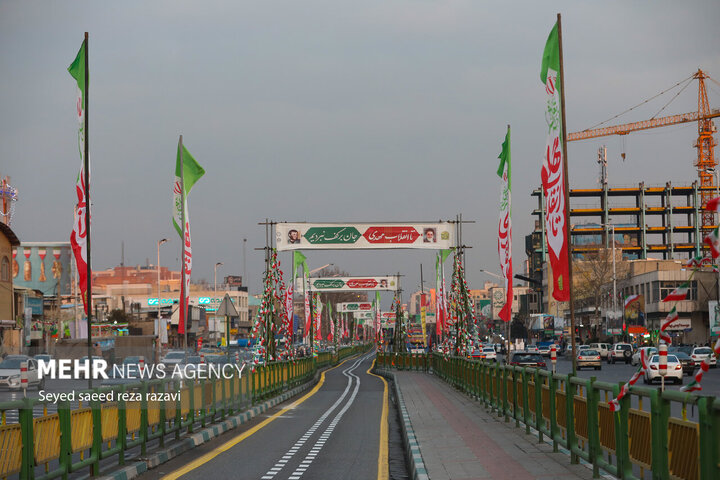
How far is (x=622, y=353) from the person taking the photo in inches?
2896

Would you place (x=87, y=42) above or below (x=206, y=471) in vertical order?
above

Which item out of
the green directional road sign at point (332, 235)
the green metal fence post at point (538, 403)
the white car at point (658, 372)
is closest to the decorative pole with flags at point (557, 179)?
the green metal fence post at point (538, 403)

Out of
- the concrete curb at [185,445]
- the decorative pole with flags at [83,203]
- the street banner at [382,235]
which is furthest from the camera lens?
the street banner at [382,235]

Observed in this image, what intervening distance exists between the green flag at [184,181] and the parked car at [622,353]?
55.6m

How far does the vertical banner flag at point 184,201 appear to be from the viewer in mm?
23000

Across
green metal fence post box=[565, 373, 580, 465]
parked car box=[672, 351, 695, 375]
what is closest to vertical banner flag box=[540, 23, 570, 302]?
green metal fence post box=[565, 373, 580, 465]

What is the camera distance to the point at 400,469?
47.1 ft

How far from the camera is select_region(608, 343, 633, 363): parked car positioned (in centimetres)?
7325

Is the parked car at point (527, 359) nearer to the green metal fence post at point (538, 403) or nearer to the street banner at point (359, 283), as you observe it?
the green metal fence post at point (538, 403)

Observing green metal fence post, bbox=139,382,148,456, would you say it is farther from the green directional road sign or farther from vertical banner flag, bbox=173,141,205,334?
the green directional road sign

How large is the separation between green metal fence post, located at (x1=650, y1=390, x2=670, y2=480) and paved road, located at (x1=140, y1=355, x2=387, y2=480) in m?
5.69

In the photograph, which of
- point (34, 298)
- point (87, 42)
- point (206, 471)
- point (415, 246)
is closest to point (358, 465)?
point (206, 471)

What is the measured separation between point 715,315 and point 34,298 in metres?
61.3

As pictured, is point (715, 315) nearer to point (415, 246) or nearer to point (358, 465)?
point (415, 246)
